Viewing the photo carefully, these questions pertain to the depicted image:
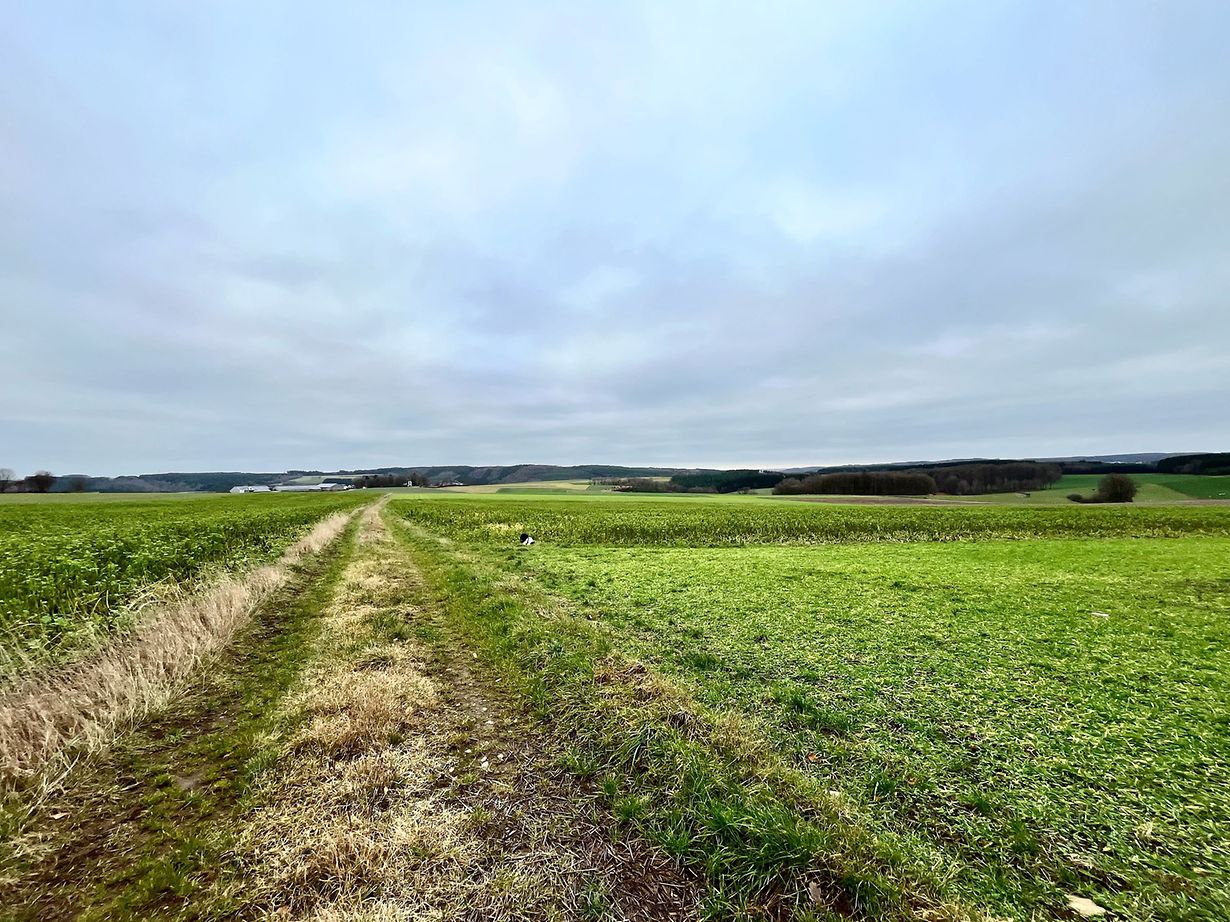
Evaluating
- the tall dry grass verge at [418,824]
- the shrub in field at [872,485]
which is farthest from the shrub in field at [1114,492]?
the tall dry grass verge at [418,824]

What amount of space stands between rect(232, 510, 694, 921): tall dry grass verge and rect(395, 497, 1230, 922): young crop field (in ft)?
1.97

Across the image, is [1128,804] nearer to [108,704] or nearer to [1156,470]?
[108,704]

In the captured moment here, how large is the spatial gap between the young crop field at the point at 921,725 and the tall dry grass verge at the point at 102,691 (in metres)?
4.44

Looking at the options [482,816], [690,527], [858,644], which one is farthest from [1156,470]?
[482,816]

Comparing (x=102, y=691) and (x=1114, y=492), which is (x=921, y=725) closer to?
(x=102, y=691)

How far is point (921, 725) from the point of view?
527 cm

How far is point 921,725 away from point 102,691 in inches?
390

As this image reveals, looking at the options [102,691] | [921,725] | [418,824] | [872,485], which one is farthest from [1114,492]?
[102,691]

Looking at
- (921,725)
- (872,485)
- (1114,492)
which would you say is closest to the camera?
(921,725)

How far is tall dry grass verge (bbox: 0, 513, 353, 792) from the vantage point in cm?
479

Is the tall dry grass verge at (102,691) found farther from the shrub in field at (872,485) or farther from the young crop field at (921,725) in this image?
the shrub in field at (872,485)

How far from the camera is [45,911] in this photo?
125 inches

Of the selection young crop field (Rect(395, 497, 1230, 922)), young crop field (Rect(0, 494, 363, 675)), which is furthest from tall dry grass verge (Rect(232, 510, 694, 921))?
young crop field (Rect(0, 494, 363, 675))

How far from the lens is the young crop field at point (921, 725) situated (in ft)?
10.8
